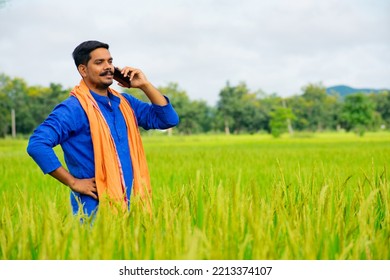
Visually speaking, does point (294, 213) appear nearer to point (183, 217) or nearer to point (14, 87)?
point (183, 217)

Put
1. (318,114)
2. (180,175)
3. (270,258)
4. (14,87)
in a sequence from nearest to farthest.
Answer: (270,258) < (180,175) < (14,87) < (318,114)

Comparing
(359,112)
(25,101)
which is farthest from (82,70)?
(25,101)

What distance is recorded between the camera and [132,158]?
2.62 metres

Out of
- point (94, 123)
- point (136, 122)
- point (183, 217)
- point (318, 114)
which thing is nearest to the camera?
point (183, 217)

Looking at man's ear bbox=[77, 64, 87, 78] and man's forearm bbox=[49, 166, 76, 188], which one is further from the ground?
man's ear bbox=[77, 64, 87, 78]

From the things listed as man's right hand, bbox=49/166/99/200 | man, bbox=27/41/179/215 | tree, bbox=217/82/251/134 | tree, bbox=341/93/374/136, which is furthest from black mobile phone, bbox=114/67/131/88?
tree, bbox=217/82/251/134

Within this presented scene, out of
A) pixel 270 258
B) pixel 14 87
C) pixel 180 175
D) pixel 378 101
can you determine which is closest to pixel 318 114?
pixel 378 101

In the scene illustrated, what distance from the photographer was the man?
7.86 ft

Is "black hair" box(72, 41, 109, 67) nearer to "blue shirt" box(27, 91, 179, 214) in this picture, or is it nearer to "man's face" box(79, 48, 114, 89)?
"man's face" box(79, 48, 114, 89)

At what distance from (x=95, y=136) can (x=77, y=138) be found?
0.14 metres

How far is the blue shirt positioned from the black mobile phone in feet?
0.30

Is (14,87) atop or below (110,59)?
atop

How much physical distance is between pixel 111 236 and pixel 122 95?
59.7 inches

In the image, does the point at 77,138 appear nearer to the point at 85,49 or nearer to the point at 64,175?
the point at 64,175
